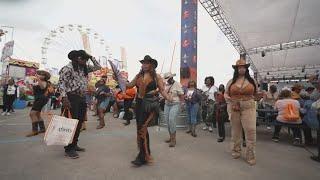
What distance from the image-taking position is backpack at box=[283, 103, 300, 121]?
4.71m

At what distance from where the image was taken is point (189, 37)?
503 inches

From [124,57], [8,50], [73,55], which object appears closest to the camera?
[73,55]

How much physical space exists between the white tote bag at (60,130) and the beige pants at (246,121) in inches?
104

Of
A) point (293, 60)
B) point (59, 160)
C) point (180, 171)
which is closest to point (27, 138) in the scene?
point (59, 160)

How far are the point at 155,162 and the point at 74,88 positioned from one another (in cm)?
179

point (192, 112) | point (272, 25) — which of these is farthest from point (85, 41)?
point (192, 112)

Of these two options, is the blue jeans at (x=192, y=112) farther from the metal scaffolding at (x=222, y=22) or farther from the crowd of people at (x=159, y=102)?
the metal scaffolding at (x=222, y=22)

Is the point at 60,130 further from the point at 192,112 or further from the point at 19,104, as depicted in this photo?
the point at 19,104

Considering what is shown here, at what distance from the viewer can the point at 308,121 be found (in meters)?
4.77

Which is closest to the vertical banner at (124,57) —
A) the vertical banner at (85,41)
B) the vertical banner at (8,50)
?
the vertical banner at (85,41)

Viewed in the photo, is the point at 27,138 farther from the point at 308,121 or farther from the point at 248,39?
the point at 248,39

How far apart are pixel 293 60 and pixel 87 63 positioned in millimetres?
24353

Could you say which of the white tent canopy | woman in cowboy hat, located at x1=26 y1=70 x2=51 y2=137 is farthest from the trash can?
the white tent canopy

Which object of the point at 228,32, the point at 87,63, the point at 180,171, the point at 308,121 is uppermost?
the point at 228,32
